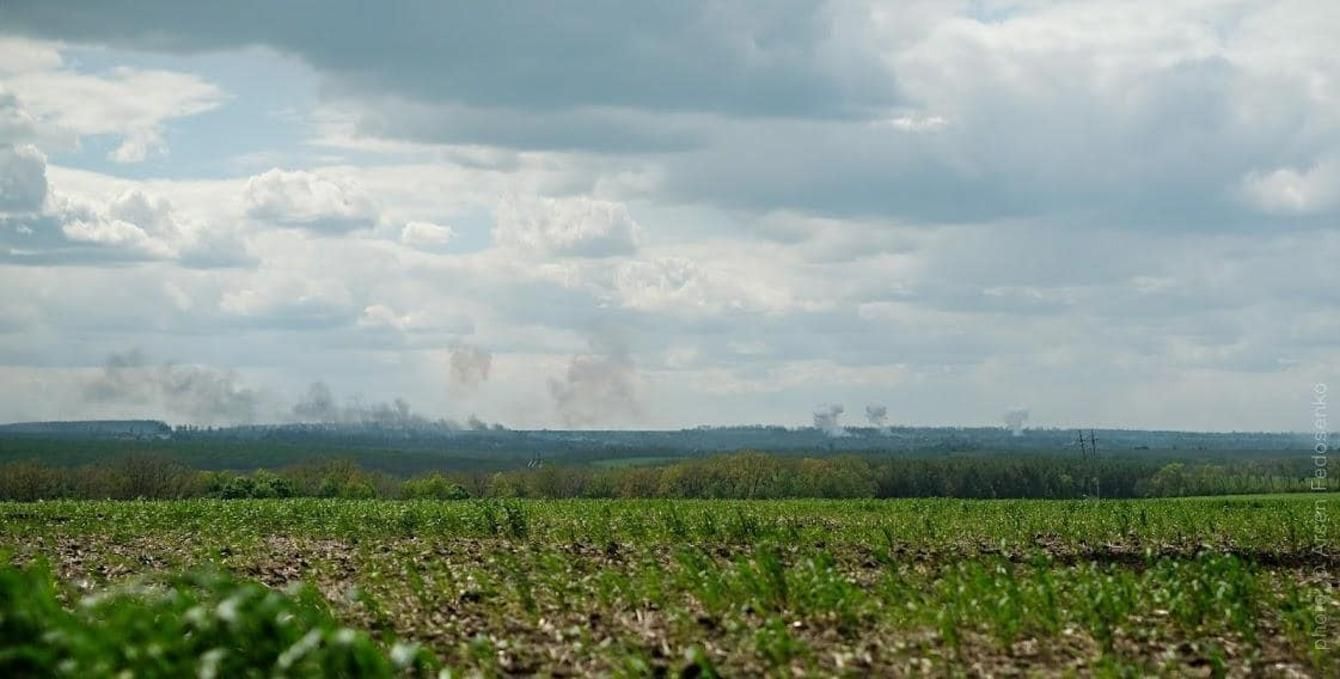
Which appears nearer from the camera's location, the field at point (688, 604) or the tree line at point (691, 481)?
the field at point (688, 604)

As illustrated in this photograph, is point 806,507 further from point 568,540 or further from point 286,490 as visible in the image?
point 286,490

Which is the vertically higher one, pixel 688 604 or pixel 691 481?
pixel 688 604

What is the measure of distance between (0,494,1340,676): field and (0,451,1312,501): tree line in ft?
136

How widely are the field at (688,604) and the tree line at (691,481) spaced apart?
41540 mm

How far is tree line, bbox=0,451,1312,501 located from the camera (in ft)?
272

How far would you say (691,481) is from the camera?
10812cm

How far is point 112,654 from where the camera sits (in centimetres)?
1206

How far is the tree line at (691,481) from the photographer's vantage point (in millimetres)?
82806

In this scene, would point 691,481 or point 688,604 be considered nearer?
point 688,604

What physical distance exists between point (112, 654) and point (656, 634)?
6.44 meters

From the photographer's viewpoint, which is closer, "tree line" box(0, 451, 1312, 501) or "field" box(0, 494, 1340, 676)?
"field" box(0, 494, 1340, 676)

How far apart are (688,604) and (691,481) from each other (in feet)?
294

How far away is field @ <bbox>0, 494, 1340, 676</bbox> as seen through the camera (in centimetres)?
1337

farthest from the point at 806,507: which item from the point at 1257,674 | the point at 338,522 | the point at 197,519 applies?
the point at 1257,674
